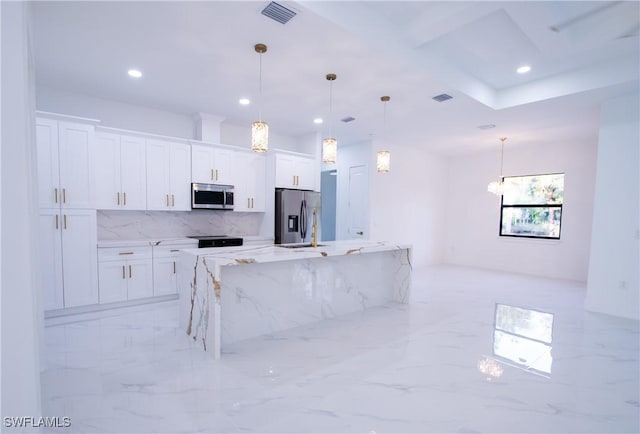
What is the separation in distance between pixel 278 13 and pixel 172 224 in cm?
363

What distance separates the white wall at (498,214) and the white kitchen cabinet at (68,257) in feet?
23.8

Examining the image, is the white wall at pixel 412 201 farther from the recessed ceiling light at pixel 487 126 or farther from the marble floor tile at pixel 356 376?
the marble floor tile at pixel 356 376

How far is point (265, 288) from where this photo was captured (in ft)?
10.5

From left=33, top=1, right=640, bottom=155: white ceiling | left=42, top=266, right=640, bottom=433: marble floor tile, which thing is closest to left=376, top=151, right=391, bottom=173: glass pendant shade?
left=33, top=1, right=640, bottom=155: white ceiling

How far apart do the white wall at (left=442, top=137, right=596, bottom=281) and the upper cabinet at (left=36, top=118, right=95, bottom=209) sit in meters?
7.08

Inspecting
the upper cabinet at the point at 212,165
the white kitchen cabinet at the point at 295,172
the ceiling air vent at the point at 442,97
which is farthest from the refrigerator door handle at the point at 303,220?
the ceiling air vent at the point at 442,97

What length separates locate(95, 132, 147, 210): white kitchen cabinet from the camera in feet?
13.2

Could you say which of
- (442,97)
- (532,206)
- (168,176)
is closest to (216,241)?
(168,176)

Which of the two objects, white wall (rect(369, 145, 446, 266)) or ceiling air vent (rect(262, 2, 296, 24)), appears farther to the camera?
white wall (rect(369, 145, 446, 266))

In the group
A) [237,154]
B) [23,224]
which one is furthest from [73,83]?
[23,224]

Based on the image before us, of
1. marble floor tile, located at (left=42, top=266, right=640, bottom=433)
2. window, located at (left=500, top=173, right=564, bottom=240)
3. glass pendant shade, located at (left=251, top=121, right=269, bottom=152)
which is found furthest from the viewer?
window, located at (left=500, top=173, right=564, bottom=240)

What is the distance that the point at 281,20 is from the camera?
2.51 metres

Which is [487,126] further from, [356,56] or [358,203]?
[356,56]

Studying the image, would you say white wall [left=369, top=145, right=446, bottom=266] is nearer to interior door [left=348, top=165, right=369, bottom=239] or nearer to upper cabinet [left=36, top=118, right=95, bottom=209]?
interior door [left=348, top=165, right=369, bottom=239]
